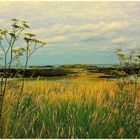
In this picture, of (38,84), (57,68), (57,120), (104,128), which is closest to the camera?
(104,128)

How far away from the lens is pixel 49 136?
432 cm

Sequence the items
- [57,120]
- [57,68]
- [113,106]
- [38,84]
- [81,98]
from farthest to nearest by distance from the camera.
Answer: [57,68] < [38,84] < [81,98] < [113,106] < [57,120]

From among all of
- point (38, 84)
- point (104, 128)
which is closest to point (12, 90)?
point (38, 84)

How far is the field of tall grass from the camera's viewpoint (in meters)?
4.26

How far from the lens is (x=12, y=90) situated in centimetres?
549

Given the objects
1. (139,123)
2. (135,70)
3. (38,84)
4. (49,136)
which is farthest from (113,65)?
(38,84)

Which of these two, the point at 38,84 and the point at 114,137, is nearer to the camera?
the point at 114,137

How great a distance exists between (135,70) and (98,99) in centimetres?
48

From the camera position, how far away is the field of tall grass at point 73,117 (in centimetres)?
426

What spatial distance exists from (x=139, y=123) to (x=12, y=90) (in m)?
1.63

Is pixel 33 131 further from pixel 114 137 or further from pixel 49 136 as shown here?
pixel 114 137

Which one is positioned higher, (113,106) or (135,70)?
(135,70)

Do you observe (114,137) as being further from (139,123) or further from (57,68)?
(57,68)

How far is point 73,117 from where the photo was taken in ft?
14.5
